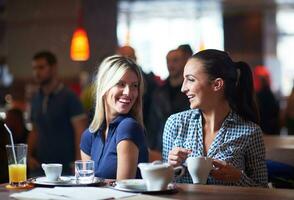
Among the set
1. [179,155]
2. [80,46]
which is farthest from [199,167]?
[80,46]

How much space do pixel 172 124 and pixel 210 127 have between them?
174 millimetres

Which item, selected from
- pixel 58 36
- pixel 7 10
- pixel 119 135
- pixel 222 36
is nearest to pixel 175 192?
pixel 119 135

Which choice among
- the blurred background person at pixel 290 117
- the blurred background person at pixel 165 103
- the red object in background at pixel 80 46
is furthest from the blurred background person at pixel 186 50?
the red object in background at pixel 80 46

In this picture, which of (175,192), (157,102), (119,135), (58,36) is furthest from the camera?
(58,36)

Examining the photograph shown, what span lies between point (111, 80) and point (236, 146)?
0.62m

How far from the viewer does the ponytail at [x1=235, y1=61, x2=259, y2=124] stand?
2.70 metres

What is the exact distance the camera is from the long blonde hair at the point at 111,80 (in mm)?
2670

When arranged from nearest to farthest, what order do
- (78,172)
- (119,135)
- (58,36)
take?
(78,172)
(119,135)
(58,36)

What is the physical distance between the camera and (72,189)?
6.98 feet

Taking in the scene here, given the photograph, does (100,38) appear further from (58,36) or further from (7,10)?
(7,10)

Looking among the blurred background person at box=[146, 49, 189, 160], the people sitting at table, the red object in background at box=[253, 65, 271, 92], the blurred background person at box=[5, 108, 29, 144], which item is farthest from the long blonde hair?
the red object in background at box=[253, 65, 271, 92]

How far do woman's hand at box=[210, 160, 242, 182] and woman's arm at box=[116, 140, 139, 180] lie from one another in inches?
13.0

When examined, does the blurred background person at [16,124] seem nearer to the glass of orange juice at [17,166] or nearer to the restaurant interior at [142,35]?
the restaurant interior at [142,35]

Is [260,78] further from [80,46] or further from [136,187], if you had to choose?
[136,187]
